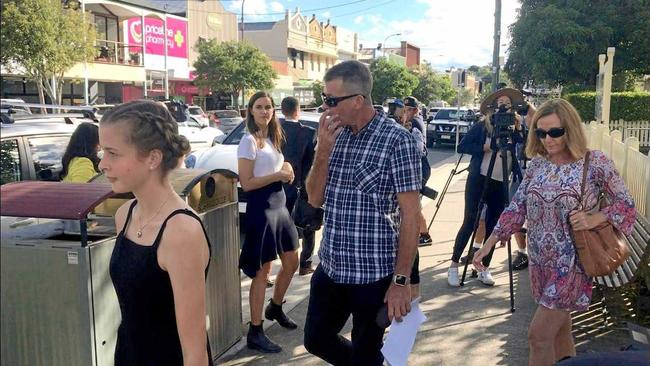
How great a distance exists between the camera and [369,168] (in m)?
2.81

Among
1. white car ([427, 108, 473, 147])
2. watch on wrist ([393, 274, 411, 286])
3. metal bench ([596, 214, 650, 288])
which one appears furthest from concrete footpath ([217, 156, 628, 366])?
white car ([427, 108, 473, 147])

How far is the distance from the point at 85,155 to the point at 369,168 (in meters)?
2.68

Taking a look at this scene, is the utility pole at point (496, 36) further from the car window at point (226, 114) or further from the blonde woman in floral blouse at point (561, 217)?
the blonde woman in floral blouse at point (561, 217)

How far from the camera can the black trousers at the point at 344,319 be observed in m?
2.87

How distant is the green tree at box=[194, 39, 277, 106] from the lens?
37219mm

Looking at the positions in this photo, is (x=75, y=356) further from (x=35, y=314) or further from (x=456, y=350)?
(x=456, y=350)

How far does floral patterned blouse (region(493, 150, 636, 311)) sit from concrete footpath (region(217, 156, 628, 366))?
1217 mm

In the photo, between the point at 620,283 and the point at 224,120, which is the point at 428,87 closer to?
the point at 224,120

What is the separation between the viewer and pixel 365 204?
2.82 metres

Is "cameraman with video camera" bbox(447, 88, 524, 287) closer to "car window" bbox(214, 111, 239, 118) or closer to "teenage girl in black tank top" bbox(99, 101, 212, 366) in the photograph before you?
"teenage girl in black tank top" bbox(99, 101, 212, 366)

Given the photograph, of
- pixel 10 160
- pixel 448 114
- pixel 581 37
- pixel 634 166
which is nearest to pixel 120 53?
pixel 448 114

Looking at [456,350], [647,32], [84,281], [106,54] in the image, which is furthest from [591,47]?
[84,281]

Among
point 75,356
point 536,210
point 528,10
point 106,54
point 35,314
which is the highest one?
point 528,10

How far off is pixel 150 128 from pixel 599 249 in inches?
86.4
